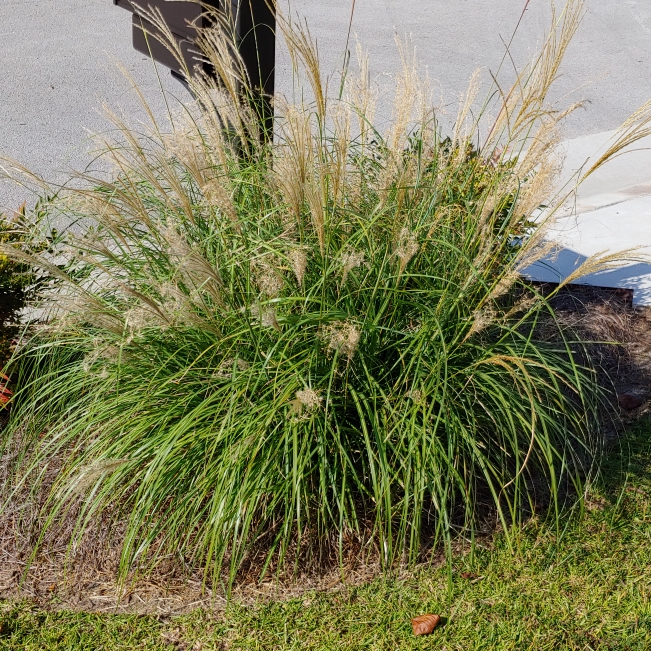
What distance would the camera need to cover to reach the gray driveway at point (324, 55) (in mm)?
8008

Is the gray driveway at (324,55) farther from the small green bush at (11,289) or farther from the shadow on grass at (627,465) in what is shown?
the shadow on grass at (627,465)

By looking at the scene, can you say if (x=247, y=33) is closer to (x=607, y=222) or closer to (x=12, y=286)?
(x=12, y=286)

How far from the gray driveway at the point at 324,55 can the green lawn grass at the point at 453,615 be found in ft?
13.7

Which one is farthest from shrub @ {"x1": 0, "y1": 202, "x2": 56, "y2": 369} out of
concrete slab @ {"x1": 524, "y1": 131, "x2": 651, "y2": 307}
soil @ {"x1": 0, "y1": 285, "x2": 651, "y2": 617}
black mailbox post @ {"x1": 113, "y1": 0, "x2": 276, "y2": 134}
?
concrete slab @ {"x1": 524, "y1": 131, "x2": 651, "y2": 307}

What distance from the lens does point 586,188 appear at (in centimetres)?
696

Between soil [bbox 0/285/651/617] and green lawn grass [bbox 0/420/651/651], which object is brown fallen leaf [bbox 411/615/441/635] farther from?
soil [bbox 0/285/651/617]

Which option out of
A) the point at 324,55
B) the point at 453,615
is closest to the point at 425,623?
the point at 453,615

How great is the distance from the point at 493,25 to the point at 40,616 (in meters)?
10.3

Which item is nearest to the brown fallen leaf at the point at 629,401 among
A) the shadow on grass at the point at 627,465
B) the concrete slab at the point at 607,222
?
the shadow on grass at the point at 627,465

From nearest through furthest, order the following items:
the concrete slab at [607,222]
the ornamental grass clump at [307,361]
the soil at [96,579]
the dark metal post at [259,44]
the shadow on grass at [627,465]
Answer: the ornamental grass clump at [307,361], the soil at [96,579], the shadow on grass at [627,465], the dark metal post at [259,44], the concrete slab at [607,222]

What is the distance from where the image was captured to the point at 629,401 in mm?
4250

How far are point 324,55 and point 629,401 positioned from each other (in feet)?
21.2

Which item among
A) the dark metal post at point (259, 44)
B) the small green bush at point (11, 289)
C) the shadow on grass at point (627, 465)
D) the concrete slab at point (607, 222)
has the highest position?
the dark metal post at point (259, 44)

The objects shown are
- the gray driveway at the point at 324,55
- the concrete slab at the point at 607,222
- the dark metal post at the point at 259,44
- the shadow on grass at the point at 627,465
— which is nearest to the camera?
the shadow on grass at the point at 627,465
